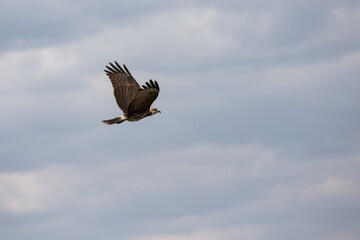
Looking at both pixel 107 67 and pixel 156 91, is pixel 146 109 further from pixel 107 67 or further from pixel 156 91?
pixel 107 67

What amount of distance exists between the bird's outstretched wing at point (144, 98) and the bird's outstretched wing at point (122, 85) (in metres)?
2.85

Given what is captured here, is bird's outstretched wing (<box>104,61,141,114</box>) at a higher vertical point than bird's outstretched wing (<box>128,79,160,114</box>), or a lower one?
higher

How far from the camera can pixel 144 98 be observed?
3738 cm

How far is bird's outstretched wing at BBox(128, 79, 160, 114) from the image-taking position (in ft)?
119

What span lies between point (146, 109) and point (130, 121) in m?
0.98

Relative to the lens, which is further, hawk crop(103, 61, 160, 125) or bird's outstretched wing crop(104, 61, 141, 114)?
bird's outstretched wing crop(104, 61, 141, 114)

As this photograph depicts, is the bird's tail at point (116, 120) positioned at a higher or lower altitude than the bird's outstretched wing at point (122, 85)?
lower

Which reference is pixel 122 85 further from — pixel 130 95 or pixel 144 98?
pixel 144 98

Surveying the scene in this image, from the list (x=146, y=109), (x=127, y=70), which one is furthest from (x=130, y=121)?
(x=127, y=70)

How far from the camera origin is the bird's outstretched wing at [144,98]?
119 ft

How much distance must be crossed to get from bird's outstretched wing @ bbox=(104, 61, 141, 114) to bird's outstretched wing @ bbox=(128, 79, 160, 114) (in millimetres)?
2847

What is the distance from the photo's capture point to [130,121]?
3891cm

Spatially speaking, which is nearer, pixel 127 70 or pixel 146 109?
pixel 146 109

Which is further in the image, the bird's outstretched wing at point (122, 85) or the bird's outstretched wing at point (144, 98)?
the bird's outstretched wing at point (122, 85)
